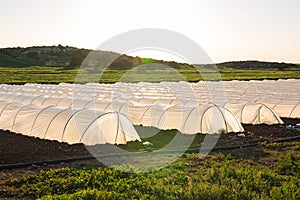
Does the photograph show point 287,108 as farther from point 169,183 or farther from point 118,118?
point 169,183

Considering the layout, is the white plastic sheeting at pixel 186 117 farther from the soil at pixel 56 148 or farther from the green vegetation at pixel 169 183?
the green vegetation at pixel 169 183

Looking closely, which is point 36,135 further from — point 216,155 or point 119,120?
point 216,155

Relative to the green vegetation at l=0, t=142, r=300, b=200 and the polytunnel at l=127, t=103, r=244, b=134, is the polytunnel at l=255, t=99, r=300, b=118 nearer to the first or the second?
the polytunnel at l=127, t=103, r=244, b=134

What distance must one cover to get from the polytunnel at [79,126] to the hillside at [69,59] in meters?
61.6

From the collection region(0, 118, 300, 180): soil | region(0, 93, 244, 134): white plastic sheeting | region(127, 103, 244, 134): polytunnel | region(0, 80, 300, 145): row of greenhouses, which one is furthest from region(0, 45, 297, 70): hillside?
region(0, 118, 300, 180): soil

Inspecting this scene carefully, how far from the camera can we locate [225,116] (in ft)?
49.9

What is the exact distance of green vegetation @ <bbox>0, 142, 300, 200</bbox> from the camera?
7031 mm

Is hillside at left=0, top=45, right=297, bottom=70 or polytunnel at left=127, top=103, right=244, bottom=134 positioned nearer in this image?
polytunnel at left=127, top=103, right=244, bottom=134

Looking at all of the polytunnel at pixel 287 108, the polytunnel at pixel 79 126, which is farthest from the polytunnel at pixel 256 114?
the polytunnel at pixel 79 126

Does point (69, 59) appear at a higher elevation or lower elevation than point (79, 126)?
higher

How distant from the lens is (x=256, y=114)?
17484mm

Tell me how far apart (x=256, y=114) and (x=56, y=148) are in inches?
367

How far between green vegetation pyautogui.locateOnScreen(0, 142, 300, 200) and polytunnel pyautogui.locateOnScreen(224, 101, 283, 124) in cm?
773

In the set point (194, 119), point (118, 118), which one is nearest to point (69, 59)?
point (194, 119)
